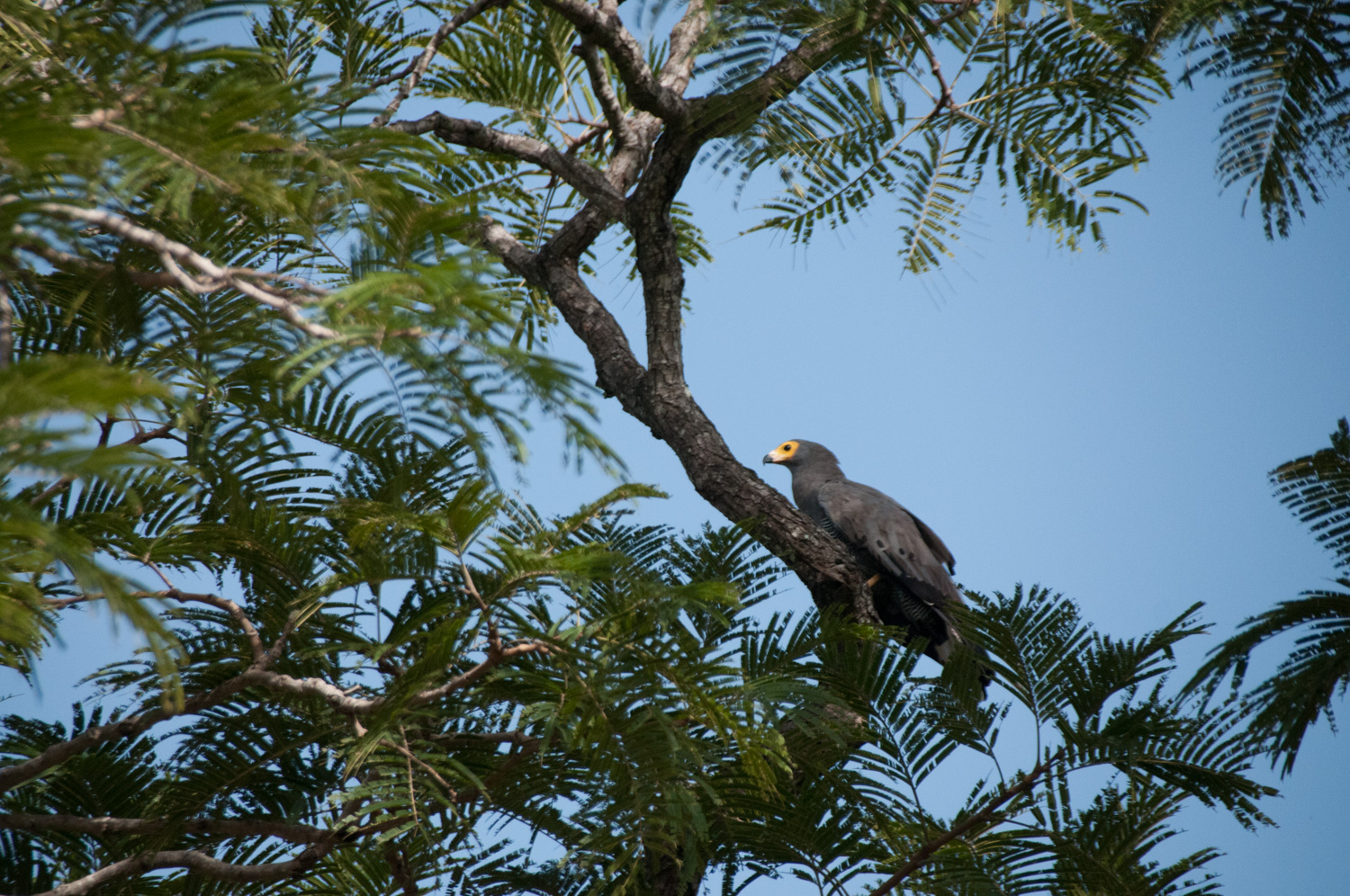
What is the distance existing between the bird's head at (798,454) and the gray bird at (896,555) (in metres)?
0.58

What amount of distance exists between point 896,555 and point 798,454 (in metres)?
1.59

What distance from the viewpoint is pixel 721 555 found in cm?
269

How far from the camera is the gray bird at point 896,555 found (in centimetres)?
396

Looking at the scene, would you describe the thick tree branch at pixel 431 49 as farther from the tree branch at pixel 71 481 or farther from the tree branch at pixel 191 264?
the tree branch at pixel 191 264

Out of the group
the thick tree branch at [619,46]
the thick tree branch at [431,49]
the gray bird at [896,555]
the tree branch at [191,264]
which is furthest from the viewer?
the gray bird at [896,555]

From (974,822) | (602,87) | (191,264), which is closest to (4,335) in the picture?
(191,264)

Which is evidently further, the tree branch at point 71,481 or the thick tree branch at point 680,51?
the thick tree branch at point 680,51

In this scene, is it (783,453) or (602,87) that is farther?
(783,453)

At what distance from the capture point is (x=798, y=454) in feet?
18.3

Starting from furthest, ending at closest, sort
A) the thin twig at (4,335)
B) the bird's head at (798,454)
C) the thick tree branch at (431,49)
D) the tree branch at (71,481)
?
1. the bird's head at (798,454)
2. the thick tree branch at (431,49)
3. the tree branch at (71,481)
4. the thin twig at (4,335)

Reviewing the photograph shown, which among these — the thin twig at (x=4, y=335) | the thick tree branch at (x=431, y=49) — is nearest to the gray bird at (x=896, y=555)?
the thick tree branch at (x=431, y=49)

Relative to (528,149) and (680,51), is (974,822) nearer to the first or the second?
(528,149)

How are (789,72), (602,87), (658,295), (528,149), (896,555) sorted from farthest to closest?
1. (896,555)
2. (528,149)
3. (602,87)
4. (658,295)
5. (789,72)

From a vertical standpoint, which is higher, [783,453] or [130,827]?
[783,453]
